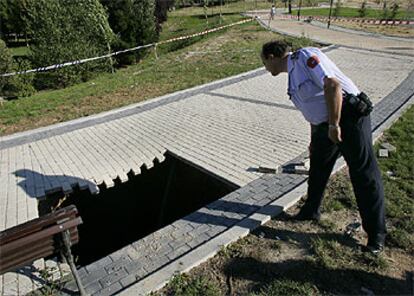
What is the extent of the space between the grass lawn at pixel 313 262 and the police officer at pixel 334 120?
0.25m

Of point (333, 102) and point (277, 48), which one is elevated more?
point (277, 48)

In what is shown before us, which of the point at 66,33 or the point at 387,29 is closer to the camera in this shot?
the point at 66,33

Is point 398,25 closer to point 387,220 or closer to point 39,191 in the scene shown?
Answer: point 387,220

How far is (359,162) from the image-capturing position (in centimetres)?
309

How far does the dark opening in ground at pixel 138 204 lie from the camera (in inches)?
217

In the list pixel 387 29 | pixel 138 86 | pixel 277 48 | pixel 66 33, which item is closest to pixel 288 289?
pixel 277 48

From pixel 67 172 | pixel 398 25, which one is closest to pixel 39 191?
pixel 67 172

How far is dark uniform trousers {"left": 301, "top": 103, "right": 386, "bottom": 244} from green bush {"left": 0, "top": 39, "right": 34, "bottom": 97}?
1361cm

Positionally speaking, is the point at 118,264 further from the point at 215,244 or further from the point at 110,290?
the point at 215,244

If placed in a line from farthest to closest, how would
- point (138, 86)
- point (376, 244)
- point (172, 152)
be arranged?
point (138, 86)
point (172, 152)
point (376, 244)

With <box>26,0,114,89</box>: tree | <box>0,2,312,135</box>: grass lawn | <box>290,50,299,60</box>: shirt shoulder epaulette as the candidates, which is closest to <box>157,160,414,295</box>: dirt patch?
<box>290,50,299,60</box>: shirt shoulder epaulette

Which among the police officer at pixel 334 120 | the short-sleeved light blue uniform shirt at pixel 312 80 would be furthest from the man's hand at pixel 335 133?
the short-sleeved light blue uniform shirt at pixel 312 80

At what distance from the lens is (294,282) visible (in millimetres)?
3020

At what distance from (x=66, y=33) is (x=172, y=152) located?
43.4 feet
